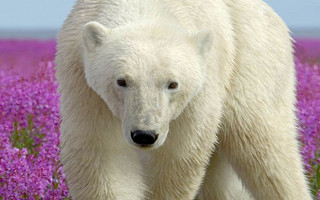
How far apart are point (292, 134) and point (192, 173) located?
2.88ft

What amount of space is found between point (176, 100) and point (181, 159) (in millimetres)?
603

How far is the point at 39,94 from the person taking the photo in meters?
6.03

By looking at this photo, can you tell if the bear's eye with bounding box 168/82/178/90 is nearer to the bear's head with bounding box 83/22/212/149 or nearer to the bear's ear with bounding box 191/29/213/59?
the bear's head with bounding box 83/22/212/149

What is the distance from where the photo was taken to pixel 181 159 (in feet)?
13.3

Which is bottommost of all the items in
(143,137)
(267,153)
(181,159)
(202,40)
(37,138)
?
(37,138)

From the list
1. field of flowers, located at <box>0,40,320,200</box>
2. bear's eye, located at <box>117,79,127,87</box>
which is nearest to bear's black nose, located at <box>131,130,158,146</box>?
bear's eye, located at <box>117,79,127,87</box>

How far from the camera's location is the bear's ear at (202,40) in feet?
12.1

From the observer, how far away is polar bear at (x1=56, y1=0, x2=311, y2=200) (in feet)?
11.4

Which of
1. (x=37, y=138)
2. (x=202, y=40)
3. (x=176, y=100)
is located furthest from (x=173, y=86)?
(x=37, y=138)

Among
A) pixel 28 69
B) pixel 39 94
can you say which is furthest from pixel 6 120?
pixel 28 69

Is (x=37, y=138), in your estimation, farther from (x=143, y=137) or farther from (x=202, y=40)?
(x=143, y=137)

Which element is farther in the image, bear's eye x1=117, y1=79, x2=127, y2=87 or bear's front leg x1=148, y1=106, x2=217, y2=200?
bear's front leg x1=148, y1=106, x2=217, y2=200

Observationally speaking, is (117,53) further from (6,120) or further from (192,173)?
(6,120)

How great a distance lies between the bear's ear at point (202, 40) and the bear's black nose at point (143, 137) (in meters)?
0.60
